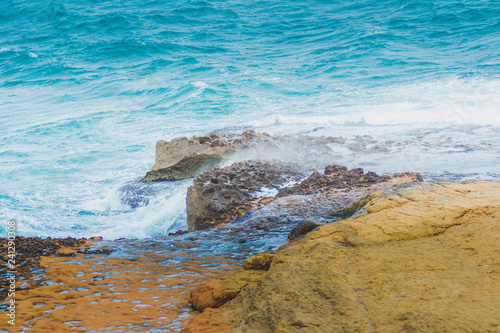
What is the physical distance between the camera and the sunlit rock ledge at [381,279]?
2010 millimetres

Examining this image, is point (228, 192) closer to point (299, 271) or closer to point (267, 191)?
point (267, 191)

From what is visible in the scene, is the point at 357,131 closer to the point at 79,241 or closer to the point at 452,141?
the point at 452,141

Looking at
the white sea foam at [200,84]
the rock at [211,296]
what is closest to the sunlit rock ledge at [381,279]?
the rock at [211,296]

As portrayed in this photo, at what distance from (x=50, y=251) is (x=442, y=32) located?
23.4 metres

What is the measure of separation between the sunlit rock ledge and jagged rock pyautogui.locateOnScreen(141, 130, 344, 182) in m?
4.98

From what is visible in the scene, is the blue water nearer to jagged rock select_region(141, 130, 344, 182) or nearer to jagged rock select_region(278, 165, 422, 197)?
jagged rock select_region(141, 130, 344, 182)

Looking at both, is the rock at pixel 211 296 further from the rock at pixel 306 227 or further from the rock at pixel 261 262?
the rock at pixel 306 227

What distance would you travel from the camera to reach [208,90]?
17.2 m

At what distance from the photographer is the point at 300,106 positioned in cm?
1484

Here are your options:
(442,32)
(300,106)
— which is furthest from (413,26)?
(300,106)

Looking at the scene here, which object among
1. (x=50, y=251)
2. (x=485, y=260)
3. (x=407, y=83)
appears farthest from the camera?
(x=407, y=83)

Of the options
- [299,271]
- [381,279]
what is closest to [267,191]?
[299,271]

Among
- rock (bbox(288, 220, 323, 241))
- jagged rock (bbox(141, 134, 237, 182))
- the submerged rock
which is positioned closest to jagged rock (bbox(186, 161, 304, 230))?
the submerged rock

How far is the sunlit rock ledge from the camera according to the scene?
6.59ft
